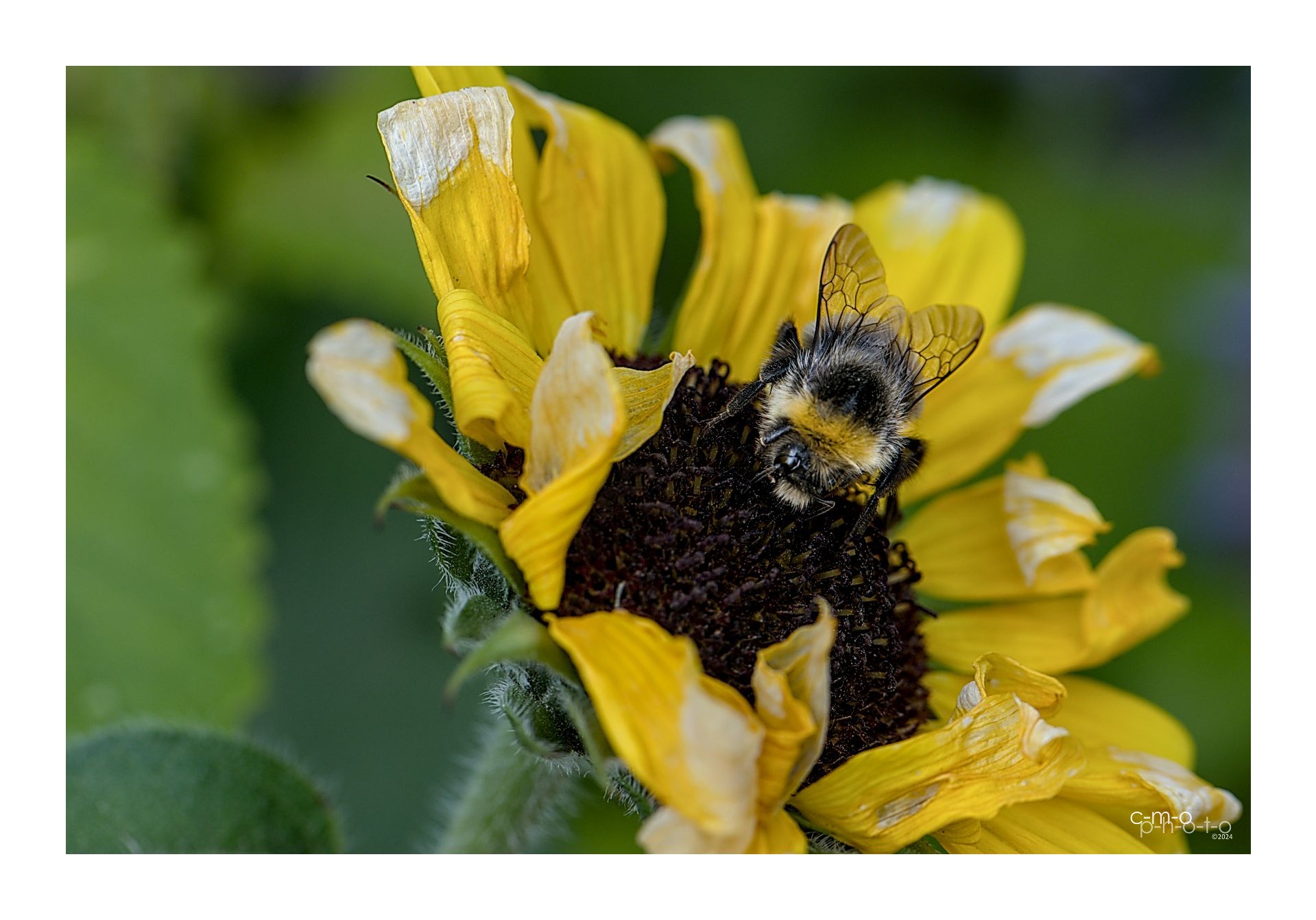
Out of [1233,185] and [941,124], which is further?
[941,124]

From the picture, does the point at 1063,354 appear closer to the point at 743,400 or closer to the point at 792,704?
the point at 743,400

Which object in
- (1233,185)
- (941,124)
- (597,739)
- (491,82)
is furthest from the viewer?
(941,124)

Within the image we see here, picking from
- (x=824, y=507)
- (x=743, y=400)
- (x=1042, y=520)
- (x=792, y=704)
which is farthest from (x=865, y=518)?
(x=1042, y=520)

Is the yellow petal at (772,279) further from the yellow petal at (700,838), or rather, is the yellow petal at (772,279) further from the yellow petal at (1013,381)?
the yellow petal at (700,838)

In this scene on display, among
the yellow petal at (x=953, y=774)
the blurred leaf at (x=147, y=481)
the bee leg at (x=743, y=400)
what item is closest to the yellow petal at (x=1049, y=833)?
the yellow petal at (x=953, y=774)

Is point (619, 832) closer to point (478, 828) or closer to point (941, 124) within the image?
point (478, 828)

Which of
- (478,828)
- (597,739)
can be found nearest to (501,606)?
(597,739)

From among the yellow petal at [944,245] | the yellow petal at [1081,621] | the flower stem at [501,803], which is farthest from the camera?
the yellow petal at [944,245]
